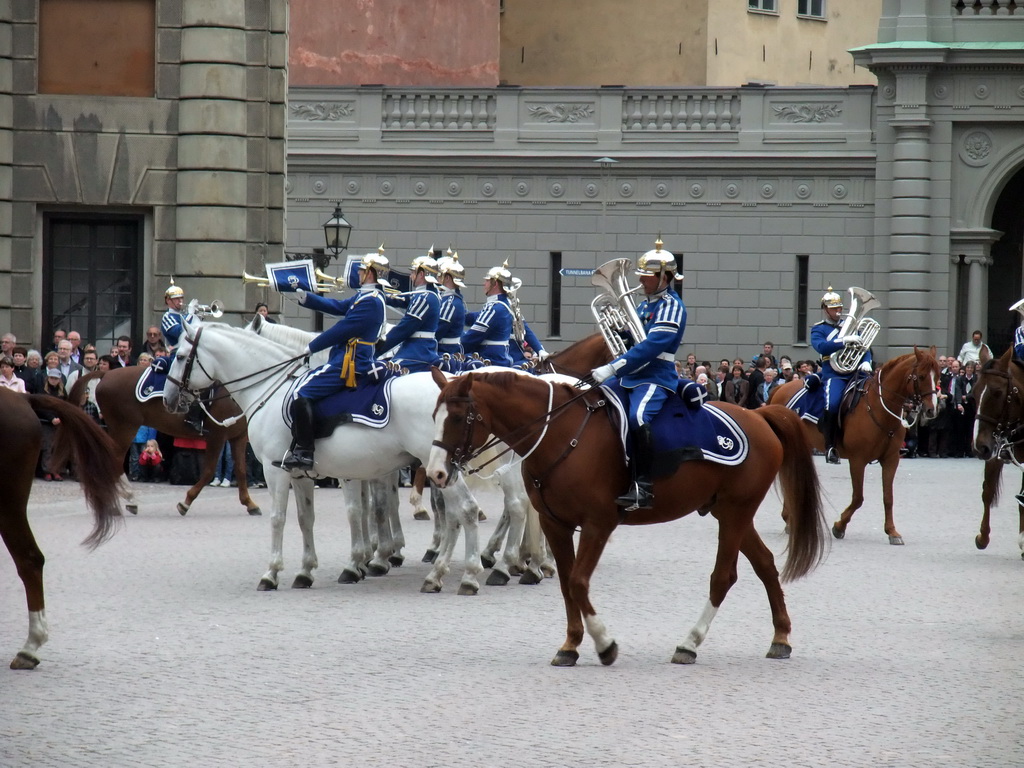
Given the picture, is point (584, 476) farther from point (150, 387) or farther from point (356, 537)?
point (150, 387)

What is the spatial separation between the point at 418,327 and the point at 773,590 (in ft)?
17.0

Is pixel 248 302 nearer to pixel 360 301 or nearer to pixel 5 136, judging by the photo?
pixel 5 136

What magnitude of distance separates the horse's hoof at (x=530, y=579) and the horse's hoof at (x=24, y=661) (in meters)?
4.91

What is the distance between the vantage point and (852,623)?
1154 centimetres

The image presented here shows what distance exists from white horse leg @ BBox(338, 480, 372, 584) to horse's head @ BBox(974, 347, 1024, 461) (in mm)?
5596

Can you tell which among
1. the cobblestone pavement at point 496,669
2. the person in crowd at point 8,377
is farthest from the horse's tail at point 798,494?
the person in crowd at point 8,377

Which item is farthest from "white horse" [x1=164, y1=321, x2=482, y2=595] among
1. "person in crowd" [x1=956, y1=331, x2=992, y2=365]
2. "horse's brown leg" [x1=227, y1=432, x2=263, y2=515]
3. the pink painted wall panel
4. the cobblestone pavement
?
the pink painted wall panel

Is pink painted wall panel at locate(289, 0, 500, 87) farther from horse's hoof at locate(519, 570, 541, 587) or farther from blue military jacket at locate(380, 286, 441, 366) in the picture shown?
horse's hoof at locate(519, 570, 541, 587)

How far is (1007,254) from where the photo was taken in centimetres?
4056

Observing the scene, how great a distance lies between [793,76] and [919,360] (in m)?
32.4

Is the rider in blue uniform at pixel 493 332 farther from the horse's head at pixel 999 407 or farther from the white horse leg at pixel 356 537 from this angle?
the horse's head at pixel 999 407

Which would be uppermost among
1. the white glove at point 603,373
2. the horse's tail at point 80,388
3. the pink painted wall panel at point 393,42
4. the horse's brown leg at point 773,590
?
the pink painted wall panel at point 393,42

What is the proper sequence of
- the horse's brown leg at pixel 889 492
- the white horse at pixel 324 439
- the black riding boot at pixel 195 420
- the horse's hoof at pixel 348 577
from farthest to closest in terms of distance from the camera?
the black riding boot at pixel 195 420
the horse's brown leg at pixel 889 492
the horse's hoof at pixel 348 577
the white horse at pixel 324 439

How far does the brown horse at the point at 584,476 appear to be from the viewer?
32.9ft
